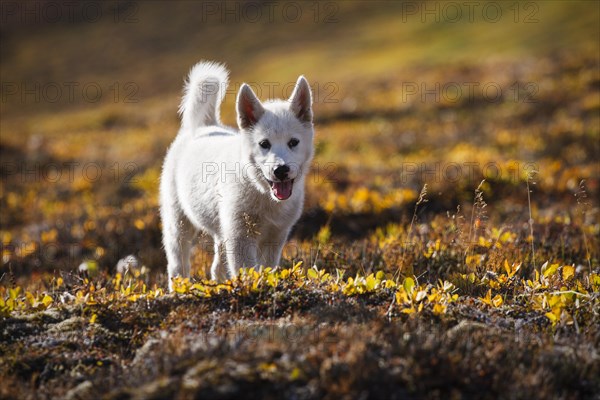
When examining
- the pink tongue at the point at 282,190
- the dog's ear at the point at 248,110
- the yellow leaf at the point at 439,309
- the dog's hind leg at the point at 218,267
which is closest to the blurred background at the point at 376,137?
the dog's hind leg at the point at 218,267

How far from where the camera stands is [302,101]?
5621mm

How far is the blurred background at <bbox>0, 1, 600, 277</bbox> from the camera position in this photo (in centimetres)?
925

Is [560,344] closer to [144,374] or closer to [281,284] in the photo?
[281,284]

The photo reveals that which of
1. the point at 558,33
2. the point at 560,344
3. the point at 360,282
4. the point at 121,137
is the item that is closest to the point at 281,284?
the point at 360,282

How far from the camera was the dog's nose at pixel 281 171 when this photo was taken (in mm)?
4973

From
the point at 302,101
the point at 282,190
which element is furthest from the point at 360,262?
the point at 302,101

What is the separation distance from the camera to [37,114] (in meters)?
41.7

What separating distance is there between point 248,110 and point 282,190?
0.92 meters

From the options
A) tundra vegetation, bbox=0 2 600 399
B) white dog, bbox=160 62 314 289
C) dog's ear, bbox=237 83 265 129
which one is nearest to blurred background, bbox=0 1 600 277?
tundra vegetation, bbox=0 2 600 399

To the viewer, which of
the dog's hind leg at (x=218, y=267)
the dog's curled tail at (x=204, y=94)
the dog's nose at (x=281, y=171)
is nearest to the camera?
the dog's nose at (x=281, y=171)

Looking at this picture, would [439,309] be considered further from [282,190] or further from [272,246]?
[272,246]

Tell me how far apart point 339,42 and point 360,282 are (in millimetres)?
49244

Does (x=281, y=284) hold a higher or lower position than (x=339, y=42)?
lower

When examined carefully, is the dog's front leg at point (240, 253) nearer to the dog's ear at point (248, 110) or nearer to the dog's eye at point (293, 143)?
the dog's eye at point (293, 143)
